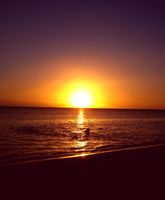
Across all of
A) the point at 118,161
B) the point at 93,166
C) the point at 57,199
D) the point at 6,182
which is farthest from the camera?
the point at 118,161

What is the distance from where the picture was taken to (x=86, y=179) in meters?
6.58

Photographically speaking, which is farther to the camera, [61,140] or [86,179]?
[61,140]

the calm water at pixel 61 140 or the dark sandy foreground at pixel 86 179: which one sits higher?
the dark sandy foreground at pixel 86 179

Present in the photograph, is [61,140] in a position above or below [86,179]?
below

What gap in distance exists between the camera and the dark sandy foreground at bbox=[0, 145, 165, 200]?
18.0 feet

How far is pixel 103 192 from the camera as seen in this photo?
5648 mm

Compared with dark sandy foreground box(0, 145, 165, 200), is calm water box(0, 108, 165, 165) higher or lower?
lower

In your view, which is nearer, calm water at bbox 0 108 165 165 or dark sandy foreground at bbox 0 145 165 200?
dark sandy foreground at bbox 0 145 165 200

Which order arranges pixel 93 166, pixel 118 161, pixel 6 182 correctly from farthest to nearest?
pixel 118 161 < pixel 93 166 < pixel 6 182

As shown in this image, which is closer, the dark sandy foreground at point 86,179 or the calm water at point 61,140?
the dark sandy foreground at point 86,179

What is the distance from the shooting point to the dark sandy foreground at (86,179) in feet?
18.0

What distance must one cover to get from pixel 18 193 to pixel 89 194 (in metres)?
1.82

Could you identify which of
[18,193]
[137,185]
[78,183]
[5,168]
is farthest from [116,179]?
[5,168]

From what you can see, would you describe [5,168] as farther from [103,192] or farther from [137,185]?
[137,185]
